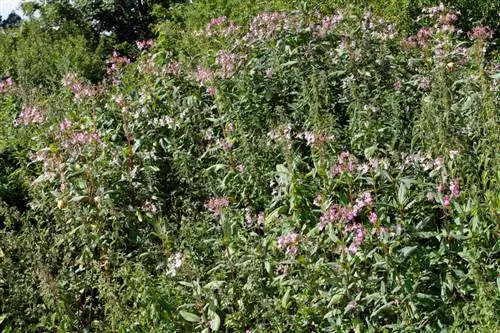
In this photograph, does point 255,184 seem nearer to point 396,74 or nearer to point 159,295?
point 159,295

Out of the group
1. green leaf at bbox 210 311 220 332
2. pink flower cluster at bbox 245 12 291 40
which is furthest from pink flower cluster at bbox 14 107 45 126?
green leaf at bbox 210 311 220 332

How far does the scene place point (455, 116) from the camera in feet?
13.4

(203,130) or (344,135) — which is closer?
(344,135)

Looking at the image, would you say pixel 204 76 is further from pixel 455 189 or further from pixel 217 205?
pixel 455 189

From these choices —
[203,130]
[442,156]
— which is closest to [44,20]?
[203,130]

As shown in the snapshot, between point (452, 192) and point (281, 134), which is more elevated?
point (281, 134)

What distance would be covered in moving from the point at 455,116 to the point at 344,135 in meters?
0.68

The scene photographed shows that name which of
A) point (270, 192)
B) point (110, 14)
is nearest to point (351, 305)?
point (270, 192)

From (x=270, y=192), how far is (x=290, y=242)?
2.51 feet

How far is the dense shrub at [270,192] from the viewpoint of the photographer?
3.22 m

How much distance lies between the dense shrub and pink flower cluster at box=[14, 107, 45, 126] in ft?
0.10

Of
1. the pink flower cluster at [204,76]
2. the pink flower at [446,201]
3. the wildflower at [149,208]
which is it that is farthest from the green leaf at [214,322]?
the pink flower cluster at [204,76]

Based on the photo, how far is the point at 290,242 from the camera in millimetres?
3426

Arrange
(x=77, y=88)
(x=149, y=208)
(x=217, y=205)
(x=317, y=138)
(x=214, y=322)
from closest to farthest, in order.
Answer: (x=214, y=322) < (x=217, y=205) < (x=317, y=138) < (x=149, y=208) < (x=77, y=88)
